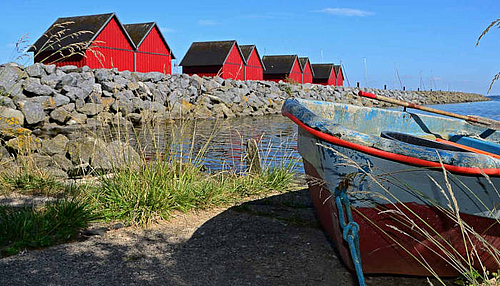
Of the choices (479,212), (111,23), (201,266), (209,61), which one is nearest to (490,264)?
(479,212)

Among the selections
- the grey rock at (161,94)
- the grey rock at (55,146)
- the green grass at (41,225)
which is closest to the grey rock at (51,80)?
the grey rock at (161,94)

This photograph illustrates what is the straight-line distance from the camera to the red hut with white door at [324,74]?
61.1 meters

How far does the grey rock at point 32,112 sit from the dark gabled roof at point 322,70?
160ft

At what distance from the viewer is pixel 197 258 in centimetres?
380

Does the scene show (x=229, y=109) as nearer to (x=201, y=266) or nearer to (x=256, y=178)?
(x=256, y=178)

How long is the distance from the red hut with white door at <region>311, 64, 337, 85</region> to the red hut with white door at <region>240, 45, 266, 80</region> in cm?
1812

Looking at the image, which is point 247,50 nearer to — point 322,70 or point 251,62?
point 251,62

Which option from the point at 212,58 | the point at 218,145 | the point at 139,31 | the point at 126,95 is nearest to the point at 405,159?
the point at 218,145

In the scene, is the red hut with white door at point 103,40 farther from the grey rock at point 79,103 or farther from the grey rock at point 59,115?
the grey rock at point 59,115

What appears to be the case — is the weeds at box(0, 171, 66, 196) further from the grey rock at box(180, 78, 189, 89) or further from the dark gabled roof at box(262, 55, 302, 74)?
the dark gabled roof at box(262, 55, 302, 74)

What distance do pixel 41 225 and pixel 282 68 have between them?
47994mm

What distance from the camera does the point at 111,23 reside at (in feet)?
93.0

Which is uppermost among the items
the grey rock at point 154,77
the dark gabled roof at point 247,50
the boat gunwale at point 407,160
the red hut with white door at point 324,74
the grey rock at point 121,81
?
the dark gabled roof at point 247,50

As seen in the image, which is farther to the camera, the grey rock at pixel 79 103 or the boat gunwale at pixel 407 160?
the grey rock at pixel 79 103
